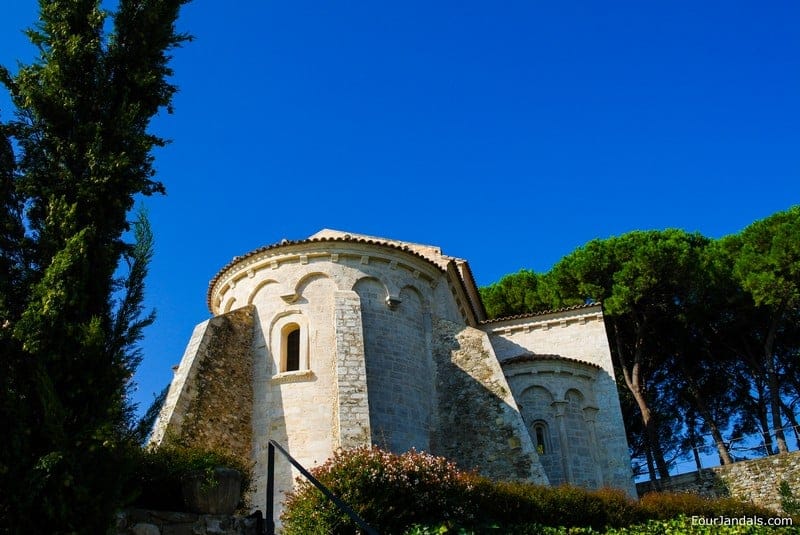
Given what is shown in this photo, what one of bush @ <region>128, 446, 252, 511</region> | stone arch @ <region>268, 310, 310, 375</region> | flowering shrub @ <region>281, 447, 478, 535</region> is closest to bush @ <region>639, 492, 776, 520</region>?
flowering shrub @ <region>281, 447, 478, 535</region>

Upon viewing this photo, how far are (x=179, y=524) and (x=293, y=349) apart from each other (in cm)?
995

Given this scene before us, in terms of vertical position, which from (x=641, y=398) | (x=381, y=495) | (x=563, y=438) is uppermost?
(x=641, y=398)

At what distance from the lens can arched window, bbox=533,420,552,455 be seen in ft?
65.0

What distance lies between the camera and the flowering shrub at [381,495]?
408 inches

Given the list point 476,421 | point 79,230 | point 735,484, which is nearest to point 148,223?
point 79,230

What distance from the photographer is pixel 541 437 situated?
20062 mm

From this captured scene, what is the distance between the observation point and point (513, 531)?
11133 millimetres

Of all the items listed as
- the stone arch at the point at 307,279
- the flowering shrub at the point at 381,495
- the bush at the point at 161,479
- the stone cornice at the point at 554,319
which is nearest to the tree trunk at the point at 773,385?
the stone cornice at the point at 554,319

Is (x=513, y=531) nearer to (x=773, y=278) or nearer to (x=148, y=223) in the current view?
(x=148, y=223)

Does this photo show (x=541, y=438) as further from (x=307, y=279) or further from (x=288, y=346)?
(x=307, y=279)

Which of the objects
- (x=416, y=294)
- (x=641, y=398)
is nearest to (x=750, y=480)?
(x=641, y=398)

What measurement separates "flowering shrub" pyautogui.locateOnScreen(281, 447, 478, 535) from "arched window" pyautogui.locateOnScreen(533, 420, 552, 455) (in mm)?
9264

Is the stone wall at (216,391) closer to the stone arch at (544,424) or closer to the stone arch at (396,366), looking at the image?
the stone arch at (396,366)

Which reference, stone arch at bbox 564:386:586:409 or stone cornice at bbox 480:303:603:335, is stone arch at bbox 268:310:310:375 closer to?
stone arch at bbox 564:386:586:409
